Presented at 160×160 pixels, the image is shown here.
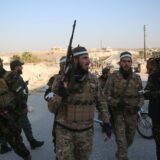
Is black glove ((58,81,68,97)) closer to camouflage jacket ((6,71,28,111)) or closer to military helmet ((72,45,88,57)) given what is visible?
military helmet ((72,45,88,57))

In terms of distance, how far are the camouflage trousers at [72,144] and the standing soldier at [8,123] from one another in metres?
1.83

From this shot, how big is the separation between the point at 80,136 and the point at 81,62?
0.89 meters

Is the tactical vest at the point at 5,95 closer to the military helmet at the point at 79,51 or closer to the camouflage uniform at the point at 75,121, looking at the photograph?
the camouflage uniform at the point at 75,121

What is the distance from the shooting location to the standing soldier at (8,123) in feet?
21.2

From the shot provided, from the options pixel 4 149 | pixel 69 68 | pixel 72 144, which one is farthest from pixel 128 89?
pixel 4 149

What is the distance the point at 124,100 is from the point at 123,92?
13 cm

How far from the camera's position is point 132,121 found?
21.2 ft

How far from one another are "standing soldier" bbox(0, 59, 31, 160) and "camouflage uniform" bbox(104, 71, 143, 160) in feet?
5.12

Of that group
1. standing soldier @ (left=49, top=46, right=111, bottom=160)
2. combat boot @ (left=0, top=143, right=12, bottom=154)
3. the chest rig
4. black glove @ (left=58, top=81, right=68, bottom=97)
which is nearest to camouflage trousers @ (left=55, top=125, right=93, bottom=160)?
standing soldier @ (left=49, top=46, right=111, bottom=160)

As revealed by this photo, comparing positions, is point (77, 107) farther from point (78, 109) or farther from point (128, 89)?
point (128, 89)

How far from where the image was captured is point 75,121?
15.5 ft

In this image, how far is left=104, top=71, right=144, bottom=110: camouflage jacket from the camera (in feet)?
21.0

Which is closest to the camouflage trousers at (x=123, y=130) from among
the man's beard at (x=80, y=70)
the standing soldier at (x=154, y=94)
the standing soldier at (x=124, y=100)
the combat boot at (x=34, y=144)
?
the standing soldier at (x=124, y=100)

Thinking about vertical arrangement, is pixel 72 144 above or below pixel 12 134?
above
